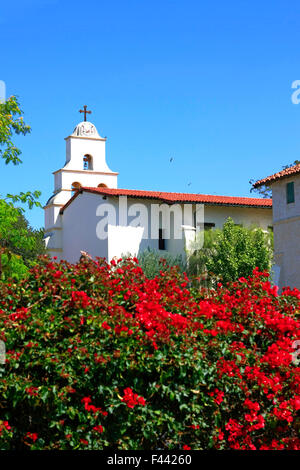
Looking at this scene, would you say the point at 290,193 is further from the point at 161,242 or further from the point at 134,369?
the point at 134,369

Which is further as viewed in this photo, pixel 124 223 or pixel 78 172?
pixel 78 172

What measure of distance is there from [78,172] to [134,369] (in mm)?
39733

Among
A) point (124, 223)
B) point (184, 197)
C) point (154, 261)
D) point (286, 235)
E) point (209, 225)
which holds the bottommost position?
point (154, 261)

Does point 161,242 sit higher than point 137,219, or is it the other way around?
point 137,219

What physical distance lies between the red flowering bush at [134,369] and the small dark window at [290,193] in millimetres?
26171

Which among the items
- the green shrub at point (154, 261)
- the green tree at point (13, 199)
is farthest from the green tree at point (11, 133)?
the green shrub at point (154, 261)

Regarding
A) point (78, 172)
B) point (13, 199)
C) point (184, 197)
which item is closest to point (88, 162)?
point (78, 172)

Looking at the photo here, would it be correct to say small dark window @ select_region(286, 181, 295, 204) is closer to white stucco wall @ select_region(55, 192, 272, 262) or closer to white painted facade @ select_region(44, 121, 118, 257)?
white stucco wall @ select_region(55, 192, 272, 262)

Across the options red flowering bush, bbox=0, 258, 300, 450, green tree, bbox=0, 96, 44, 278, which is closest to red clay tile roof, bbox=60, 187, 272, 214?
green tree, bbox=0, 96, 44, 278

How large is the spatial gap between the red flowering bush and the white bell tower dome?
37328 mm

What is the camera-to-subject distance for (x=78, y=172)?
43.6m

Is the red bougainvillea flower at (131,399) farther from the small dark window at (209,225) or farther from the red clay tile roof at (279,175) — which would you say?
the small dark window at (209,225)

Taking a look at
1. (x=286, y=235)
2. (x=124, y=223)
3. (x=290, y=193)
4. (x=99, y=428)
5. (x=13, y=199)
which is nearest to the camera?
(x=99, y=428)

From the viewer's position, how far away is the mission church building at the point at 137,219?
114 feet
